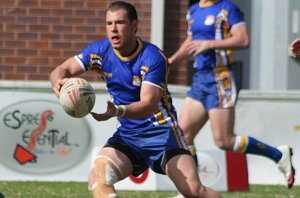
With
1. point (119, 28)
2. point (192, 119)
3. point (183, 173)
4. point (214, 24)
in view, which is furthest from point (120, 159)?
point (214, 24)

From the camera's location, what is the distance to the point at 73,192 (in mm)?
10672

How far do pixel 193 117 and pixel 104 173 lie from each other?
9.18 feet

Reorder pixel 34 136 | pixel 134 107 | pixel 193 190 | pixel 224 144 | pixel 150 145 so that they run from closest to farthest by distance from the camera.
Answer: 1. pixel 134 107
2. pixel 193 190
3. pixel 150 145
4. pixel 224 144
5. pixel 34 136

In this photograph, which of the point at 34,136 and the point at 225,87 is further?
Answer: the point at 34,136

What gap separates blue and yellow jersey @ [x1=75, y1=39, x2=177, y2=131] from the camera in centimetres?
780

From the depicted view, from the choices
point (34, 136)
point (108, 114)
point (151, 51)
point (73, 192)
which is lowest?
point (73, 192)

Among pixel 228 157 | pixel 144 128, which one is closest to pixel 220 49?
pixel 228 157

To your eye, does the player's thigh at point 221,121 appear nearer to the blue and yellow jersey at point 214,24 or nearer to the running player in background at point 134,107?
the blue and yellow jersey at point 214,24

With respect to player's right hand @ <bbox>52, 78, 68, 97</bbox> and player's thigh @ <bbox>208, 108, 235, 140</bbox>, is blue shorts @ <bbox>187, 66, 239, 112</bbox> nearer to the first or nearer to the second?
player's thigh @ <bbox>208, 108, 235, 140</bbox>

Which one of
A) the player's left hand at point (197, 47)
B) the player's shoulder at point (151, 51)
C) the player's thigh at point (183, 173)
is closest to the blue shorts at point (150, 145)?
the player's thigh at point (183, 173)

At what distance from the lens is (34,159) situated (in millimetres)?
12070

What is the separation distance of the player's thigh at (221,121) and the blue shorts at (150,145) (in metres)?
2.28

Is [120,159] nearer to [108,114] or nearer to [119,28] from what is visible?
[108,114]

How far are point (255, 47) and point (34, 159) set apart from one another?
3.46 meters
